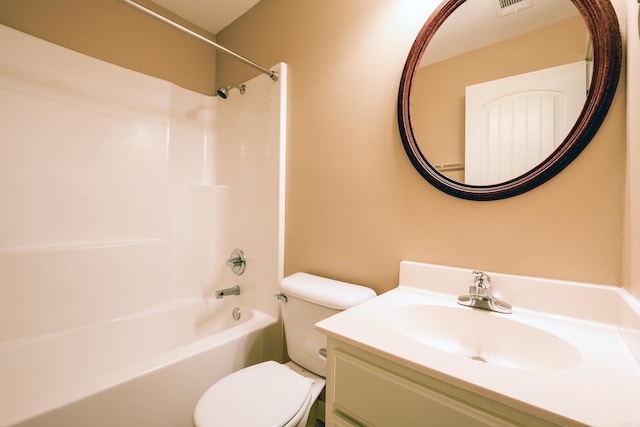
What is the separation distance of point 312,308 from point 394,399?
577mm

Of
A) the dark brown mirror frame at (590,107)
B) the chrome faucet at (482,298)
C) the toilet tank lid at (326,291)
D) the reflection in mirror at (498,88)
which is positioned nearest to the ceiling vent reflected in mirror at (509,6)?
the reflection in mirror at (498,88)

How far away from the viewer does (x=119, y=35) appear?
1632 mm

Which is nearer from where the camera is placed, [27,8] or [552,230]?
[552,230]

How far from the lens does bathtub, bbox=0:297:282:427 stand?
0.88 m

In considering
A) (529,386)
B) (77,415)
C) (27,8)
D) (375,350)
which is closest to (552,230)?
(529,386)

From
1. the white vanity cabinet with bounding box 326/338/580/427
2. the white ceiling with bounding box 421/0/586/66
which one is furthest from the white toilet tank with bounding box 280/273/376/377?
the white ceiling with bounding box 421/0/586/66

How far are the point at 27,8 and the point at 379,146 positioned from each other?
6.18ft

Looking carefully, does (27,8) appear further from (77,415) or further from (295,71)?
(77,415)

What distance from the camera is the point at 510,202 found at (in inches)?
34.3

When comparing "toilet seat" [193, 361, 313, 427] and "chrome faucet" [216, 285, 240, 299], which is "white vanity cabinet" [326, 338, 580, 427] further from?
"chrome faucet" [216, 285, 240, 299]

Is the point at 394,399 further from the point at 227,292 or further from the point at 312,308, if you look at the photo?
the point at 227,292

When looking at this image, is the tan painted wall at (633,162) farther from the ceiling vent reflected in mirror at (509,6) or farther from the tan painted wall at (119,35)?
the tan painted wall at (119,35)

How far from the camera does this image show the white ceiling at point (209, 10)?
175 centimetres

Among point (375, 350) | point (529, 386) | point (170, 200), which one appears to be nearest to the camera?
point (529, 386)
